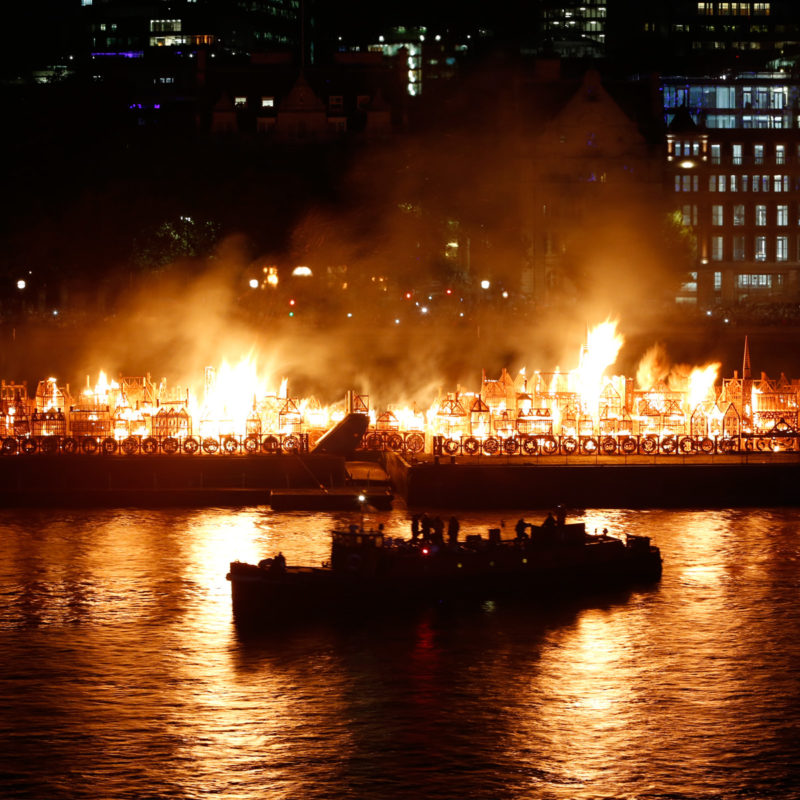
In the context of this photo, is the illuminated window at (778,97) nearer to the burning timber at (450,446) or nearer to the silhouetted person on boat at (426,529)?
the burning timber at (450,446)

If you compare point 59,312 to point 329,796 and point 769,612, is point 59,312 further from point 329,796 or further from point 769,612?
point 329,796

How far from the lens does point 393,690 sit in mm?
36000

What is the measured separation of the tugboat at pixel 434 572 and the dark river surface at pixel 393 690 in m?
0.92

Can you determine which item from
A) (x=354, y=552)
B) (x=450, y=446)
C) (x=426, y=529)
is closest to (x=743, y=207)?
(x=450, y=446)

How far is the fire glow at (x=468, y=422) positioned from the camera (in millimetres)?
61125

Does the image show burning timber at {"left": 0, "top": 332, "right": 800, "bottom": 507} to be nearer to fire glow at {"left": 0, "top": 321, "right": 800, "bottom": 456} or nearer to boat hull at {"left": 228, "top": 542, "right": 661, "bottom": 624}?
fire glow at {"left": 0, "top": 321, "right": 800, "bottom": 456}

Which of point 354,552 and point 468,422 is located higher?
point 468,422

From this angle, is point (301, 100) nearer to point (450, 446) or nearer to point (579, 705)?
Result: point (450, 446)

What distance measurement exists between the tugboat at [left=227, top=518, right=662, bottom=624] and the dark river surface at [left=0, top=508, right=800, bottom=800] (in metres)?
0.92

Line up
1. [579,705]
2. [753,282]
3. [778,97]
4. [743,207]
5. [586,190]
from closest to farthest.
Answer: [579,705]
[586,190]
[753,282]
[743,207]
[778,97]

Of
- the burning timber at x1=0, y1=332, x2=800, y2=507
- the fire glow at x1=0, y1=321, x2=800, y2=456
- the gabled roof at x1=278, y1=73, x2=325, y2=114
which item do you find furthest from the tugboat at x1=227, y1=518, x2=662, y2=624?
the gabled roof at x1=278, y1=73, x2=325, y2=114

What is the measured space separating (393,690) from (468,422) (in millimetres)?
27772

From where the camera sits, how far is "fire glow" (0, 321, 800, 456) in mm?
61125

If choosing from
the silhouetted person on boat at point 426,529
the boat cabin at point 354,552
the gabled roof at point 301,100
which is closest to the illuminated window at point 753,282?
the gabled roof at point 301,100
